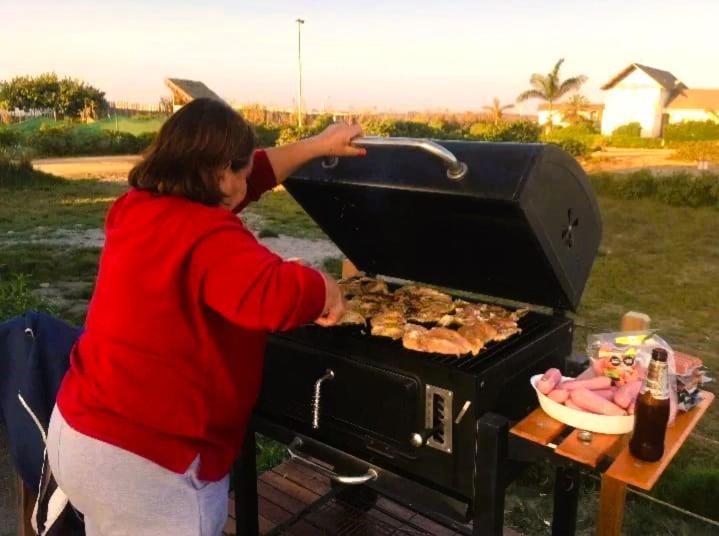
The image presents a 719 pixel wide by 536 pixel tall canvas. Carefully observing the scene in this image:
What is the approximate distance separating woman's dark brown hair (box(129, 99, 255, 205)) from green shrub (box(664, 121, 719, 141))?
3207 cm

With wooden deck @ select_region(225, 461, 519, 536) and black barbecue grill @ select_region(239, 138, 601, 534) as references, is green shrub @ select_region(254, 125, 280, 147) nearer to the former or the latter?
wooden deck @ select_region(225, 461, 519, 536)

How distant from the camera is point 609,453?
1.60 meters

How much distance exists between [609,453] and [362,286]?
4.28 feet

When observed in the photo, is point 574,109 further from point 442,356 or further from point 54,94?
point 442,356

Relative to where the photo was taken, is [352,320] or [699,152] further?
[699,152]

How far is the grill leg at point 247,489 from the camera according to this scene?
245 centimetres

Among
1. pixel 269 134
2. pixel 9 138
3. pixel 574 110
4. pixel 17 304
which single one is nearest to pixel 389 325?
pixel 17 304

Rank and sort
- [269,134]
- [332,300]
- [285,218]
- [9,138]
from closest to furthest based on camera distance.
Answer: [332,300], [285,218], [9,138], [269,134]

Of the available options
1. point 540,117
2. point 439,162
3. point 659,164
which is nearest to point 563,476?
point 439,162

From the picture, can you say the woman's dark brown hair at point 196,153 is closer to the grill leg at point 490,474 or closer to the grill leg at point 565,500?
the grill leg at point 490,474

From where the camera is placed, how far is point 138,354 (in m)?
1.58

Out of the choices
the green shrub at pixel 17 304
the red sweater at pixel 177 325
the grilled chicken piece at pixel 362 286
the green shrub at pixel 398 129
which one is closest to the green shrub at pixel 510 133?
the green shrub at pixel 398 129

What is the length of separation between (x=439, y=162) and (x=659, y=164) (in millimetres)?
20590

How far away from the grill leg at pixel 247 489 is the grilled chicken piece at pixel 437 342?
2.86 ft
